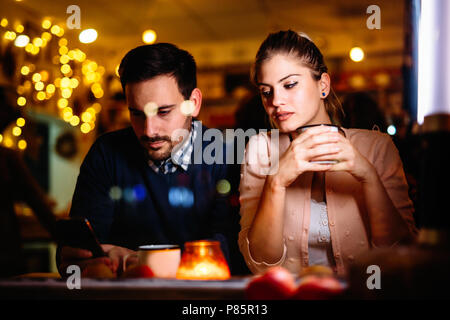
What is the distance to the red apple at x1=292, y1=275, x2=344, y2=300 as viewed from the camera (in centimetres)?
76

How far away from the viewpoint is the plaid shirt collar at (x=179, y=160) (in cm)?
174

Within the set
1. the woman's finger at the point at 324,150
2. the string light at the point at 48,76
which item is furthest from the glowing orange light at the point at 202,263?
the string light at the point at 48,76

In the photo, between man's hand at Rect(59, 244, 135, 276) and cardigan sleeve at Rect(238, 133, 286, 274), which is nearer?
man's hand at Rect(59, 244, 135, 276)

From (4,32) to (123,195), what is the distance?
332 cm

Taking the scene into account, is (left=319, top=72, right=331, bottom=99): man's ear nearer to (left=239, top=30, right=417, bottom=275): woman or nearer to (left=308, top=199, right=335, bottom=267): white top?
(left=239, top=30, right=417, bottom=275): woman

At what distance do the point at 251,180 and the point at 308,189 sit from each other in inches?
8.1

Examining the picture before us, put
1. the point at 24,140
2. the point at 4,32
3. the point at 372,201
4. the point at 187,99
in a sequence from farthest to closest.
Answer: the point at 24,140 < the point at 4,32 < the point at 187,99 < the point at 372,201

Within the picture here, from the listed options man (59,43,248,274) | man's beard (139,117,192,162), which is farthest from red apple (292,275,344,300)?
man's beard (139,117,192,162)

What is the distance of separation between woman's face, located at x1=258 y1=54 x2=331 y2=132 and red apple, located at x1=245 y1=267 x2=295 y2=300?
695mm

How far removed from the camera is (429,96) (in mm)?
838

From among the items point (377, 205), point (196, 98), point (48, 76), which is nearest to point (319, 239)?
point (377, 205)
